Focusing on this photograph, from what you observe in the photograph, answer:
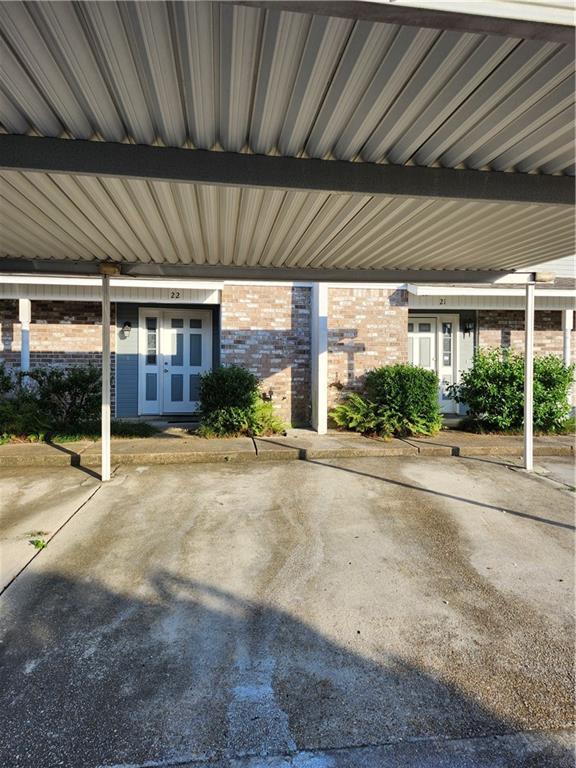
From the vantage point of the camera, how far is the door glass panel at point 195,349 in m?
10.9

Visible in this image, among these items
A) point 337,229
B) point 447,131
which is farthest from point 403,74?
point 337,229

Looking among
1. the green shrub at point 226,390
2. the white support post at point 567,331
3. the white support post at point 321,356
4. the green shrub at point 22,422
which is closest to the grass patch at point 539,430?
the white support post at point 567,331

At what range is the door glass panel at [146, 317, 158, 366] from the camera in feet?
35.0

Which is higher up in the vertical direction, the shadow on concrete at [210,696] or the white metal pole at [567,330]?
the white metal pole at [567,330]

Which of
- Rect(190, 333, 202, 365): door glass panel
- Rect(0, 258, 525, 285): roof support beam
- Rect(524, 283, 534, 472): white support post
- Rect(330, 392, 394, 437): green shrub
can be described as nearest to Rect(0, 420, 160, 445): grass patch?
Rect(190, 333, 202, 365): door glass panel

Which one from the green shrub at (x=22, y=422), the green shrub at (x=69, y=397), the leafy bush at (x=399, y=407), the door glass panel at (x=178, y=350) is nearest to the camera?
the green shrub at (x=22, y=422)

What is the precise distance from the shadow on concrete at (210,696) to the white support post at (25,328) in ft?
25.3

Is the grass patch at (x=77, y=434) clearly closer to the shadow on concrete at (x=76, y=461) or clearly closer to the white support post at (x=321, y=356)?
the shadow on concrete at (x=76, y=461)

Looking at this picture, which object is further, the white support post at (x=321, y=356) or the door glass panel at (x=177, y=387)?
the door glass panel at (x=177, y=387)

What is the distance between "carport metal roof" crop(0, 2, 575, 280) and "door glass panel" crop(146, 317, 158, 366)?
6.10 m

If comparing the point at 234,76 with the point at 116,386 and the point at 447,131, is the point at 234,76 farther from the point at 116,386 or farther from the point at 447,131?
the point at 116,386

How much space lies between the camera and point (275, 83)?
7.41 feet

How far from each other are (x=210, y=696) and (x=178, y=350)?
30.1ft

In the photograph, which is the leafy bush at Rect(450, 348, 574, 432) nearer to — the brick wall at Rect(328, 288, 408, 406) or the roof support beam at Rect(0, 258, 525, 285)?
the brick wall at Rect(328, 288, 408, 406)
